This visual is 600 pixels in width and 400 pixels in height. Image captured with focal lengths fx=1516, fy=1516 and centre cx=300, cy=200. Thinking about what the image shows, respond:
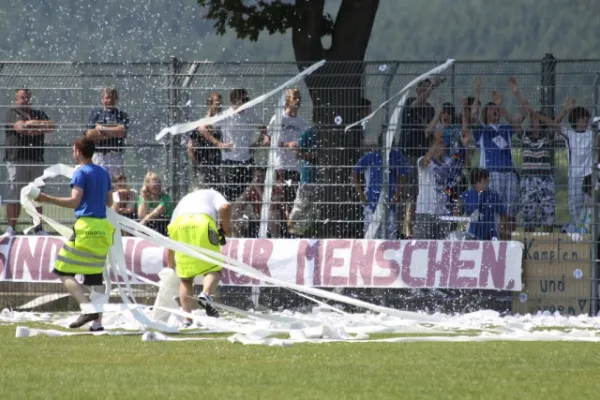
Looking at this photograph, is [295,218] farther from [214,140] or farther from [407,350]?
[407,350]

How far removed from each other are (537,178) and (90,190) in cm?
626

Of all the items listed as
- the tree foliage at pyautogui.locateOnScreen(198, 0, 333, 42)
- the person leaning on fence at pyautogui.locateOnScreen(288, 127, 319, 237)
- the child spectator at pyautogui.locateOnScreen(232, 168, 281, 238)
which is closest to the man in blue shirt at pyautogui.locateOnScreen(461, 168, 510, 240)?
the person leaning on fence at pyautogui.locateOnScreen(288, 127, 319, 237)

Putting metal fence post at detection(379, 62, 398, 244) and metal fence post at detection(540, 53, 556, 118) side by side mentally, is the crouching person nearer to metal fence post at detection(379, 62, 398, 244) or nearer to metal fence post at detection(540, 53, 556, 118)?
metal fence post at detection(379, 62, 398, 244)

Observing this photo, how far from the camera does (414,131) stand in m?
18.7

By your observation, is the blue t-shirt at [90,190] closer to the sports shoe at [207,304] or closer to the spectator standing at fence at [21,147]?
the sports shoe at [207,304]

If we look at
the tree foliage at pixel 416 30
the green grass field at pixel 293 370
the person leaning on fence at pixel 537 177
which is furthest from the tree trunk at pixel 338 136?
the tree foliage at pixel 416 30

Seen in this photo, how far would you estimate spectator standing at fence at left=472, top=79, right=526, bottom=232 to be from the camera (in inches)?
723

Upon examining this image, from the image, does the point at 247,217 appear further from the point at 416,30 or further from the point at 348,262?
the point at 416,30

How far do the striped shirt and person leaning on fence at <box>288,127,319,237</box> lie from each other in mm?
2550

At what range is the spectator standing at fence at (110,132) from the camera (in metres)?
18.9

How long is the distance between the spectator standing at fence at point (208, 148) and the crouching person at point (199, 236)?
8.12 feet

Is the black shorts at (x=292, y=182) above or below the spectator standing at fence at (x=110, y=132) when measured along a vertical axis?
below

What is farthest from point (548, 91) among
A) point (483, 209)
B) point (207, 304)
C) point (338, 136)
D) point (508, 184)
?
point (207, 304)

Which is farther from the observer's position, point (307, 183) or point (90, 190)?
point (307, 183)
